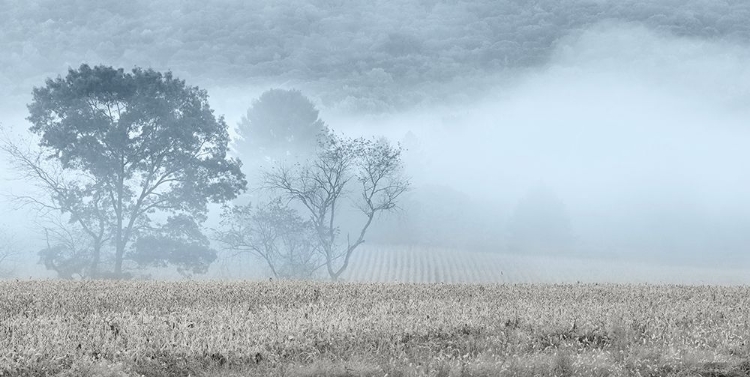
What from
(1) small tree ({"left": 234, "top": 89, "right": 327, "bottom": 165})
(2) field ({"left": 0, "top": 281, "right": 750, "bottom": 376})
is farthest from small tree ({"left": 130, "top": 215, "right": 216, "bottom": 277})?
(1) small tree ({"left": 234, "top": 89, "right": 327, "bottom": 165})

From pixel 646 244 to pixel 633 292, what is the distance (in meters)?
69.4

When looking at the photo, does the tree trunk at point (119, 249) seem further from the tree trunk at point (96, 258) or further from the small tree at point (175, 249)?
the small tree at point (175, 249)

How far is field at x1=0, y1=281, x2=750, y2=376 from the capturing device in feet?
34.0

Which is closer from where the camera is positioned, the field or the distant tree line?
the field

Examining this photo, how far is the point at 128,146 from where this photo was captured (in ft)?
139

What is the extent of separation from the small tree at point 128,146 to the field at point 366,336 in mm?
26280

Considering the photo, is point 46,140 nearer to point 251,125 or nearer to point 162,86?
point 162,86

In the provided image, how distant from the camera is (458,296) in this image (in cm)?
1744

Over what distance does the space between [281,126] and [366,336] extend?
210 feet

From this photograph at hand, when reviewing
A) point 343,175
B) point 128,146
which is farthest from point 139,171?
point 343,175

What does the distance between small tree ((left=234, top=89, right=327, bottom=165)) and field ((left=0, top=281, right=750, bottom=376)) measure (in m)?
57.4

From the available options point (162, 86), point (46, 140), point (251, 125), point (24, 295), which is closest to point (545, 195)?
point (251, 125)

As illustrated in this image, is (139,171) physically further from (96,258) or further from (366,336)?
(366,336)

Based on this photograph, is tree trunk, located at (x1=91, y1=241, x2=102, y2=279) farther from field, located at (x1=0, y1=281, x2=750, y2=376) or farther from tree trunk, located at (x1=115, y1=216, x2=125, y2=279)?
field, located at (x1=0, y1=281, x2=750, y2=376)
